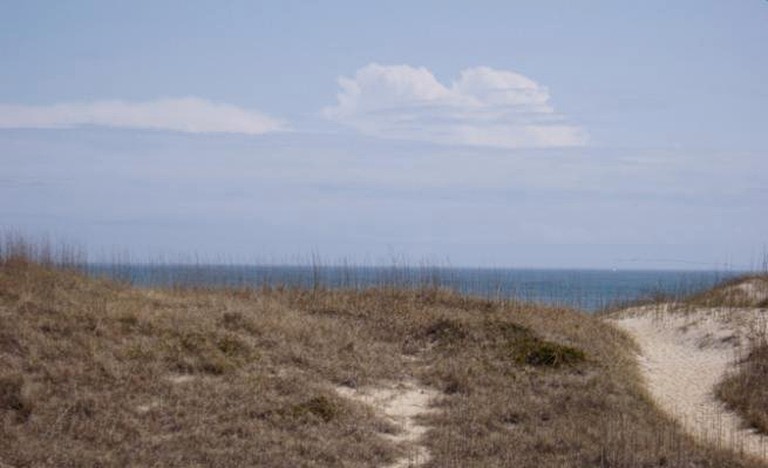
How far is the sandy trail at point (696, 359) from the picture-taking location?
47.0 feet

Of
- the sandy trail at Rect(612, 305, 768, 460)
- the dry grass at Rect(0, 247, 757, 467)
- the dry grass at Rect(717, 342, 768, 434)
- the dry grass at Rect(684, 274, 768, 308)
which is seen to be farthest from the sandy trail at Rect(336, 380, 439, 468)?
the dry grass at Rect(684, 274, 768, 308)

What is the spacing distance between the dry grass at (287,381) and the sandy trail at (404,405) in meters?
0.22

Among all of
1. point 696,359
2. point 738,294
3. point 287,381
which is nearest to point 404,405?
point 287,381

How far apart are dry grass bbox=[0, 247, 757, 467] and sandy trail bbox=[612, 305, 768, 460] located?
26.0 inches

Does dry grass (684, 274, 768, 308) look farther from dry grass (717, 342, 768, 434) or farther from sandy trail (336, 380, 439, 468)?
sandy trail (336, 380, 439, 468)

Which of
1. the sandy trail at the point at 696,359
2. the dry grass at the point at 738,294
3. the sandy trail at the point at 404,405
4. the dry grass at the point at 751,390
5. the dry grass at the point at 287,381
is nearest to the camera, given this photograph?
the dry grass at the point at 287,381

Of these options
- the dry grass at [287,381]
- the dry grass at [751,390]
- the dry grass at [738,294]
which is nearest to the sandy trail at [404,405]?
the dry grass at [287,381]

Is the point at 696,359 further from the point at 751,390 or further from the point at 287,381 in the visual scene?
the point at 287,381

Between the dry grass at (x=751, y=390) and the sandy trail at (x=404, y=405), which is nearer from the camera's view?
the sandy trail at (x=404, y=405)

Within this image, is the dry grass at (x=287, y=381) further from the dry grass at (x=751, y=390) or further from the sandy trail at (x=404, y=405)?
the dry grass at (x=751, y=390)

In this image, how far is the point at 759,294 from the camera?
23.6 meters

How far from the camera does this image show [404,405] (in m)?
14.1

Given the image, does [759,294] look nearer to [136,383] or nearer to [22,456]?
[136,383]

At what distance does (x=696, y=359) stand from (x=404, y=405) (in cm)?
725
